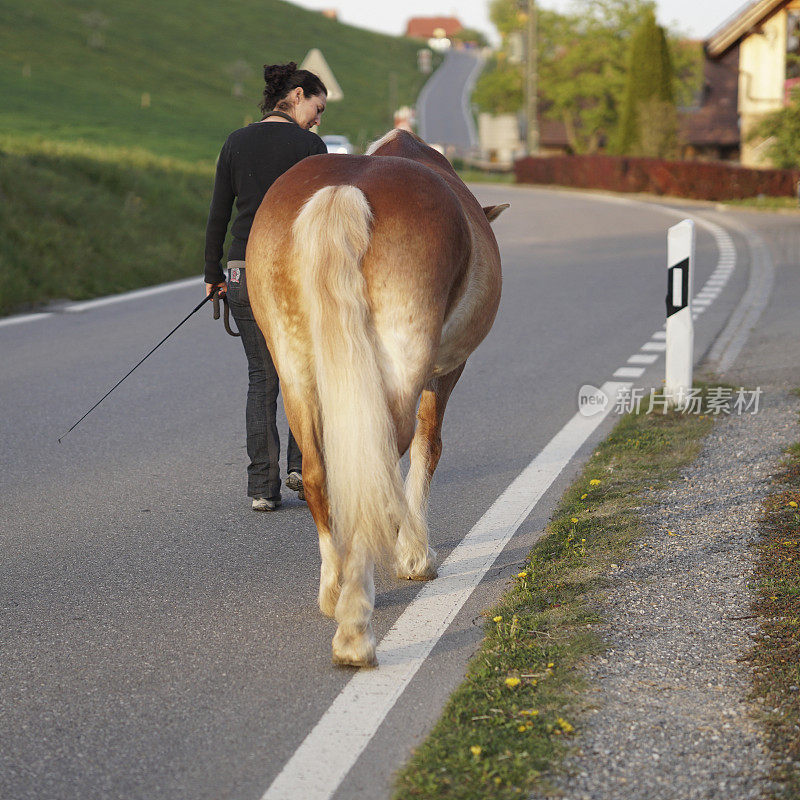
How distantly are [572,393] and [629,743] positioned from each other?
5.45 m

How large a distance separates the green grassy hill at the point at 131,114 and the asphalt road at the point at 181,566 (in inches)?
84.2

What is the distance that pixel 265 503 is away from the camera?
5.68 m

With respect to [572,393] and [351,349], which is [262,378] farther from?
[572,393]

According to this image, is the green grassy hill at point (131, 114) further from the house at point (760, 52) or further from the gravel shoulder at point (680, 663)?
the house at point (760, 52)

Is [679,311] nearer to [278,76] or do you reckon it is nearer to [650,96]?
[278,76]

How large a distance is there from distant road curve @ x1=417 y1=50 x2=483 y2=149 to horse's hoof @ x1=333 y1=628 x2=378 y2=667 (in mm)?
77886

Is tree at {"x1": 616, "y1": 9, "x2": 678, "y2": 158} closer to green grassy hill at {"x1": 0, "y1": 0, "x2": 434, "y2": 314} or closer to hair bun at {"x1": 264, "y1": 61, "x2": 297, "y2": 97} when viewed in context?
green grassy hill at {"x1": 0, "y1": 0, "x2": 434, "y2": 314}

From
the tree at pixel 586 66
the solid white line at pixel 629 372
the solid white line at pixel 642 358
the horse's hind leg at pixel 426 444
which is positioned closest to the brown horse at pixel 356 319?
the horse's hind leg at pixel 426 444

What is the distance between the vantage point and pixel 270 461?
18.6 feet

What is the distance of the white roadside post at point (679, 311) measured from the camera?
734 cm

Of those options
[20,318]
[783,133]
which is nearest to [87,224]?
[20,318]

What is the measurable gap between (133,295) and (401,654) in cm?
1105

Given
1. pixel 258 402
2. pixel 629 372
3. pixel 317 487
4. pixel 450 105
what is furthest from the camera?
pixel 450 105

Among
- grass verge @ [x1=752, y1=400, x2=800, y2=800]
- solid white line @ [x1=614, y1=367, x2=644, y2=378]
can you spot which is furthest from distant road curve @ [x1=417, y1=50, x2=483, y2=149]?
grass verge @ [x1=752, y1=400, x2=800, y2=800]
